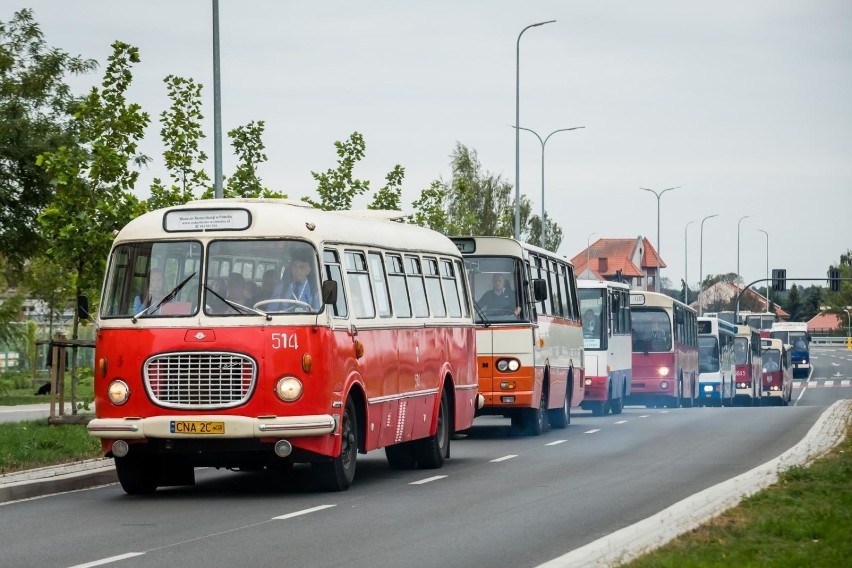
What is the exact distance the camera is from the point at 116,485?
722 inches

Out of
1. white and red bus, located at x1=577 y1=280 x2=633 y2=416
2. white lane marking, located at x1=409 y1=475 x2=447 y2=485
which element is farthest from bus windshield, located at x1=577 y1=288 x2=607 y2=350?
white lane marking, located at x1=409 y1=475 x2=447 y2=485

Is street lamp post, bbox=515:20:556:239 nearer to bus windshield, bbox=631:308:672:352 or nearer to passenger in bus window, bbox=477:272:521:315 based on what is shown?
bus windshield, bbox=631:308:672:352

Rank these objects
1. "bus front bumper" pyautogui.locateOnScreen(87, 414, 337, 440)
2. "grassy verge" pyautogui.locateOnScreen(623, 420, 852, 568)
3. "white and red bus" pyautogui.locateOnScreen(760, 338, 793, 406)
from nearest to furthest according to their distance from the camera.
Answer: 1. "grassy verge" pyautogui.locateOnScreen(623, 420, 852, 568)
2. "bus front bumper" pyautogui.locateOnScreen(87, 414, 337, 440)
3. "white and red bus" pyautogui.locateOnScreen(760, 338, 793, 406)

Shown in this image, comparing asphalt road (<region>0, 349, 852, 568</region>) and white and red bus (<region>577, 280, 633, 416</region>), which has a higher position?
white and red bus (<region>577, 280, 633, 416</region>)

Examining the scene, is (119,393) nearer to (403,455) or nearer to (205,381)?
(205,381)

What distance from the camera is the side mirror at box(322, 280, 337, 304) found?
16.1 meters

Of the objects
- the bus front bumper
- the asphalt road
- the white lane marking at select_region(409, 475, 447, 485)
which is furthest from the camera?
the white lane marking at select_region(409, 475, 447, 485)

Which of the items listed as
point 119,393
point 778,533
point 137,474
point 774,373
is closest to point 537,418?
point 137,474

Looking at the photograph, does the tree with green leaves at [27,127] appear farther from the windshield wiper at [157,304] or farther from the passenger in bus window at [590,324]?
the windshield wiper at [157,304]

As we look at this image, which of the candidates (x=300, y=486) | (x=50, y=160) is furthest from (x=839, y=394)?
(x=300, y=486)

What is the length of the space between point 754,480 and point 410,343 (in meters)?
Answer: 5.14

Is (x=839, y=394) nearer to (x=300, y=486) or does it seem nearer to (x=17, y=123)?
(x=17, y=123)

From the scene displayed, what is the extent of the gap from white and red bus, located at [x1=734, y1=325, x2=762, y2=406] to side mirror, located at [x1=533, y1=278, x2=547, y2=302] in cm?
4435

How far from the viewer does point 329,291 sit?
1609 cm
